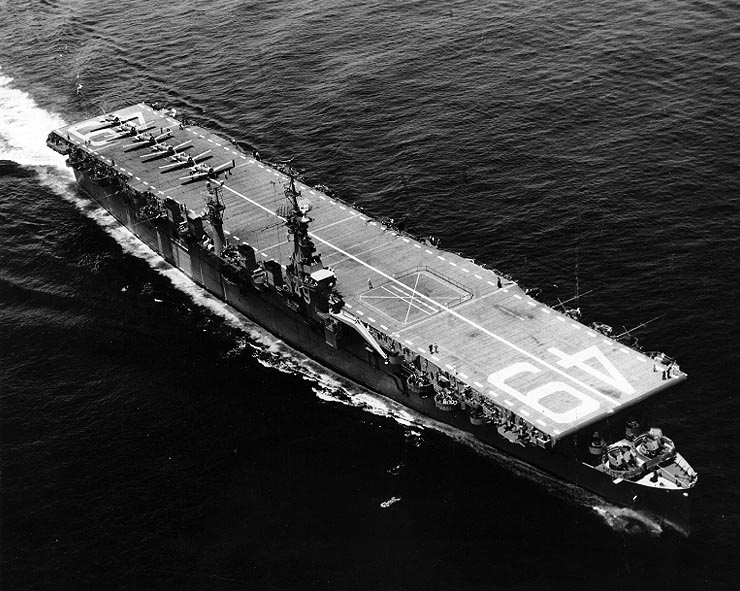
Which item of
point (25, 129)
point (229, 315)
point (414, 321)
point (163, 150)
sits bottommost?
point (229, 315)

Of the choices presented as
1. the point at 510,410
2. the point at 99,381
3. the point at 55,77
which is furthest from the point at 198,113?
the point at 510,410

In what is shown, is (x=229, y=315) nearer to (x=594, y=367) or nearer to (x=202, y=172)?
(x=202, y=172)

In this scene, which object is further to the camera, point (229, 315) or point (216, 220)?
point (229, 315)

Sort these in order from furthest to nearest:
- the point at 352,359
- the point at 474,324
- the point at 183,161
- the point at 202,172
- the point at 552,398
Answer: the point at 183,161 → the point at 202,172 → the point at 352,359 → the point at 474,324 → the point at 552,398

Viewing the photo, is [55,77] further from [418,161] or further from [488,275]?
[488,275]

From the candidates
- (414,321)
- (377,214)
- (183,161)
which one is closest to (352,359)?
(414,321)

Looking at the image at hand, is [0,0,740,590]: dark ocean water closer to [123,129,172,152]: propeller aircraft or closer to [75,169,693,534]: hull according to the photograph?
[75,169,693,534]: hull
